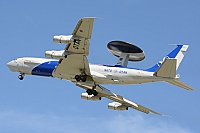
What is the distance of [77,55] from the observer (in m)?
67.1

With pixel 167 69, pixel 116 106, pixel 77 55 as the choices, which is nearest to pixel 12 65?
pixel 77 55

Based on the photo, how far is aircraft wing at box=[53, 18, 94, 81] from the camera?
60812 mm

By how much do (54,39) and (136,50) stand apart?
42.2 feet

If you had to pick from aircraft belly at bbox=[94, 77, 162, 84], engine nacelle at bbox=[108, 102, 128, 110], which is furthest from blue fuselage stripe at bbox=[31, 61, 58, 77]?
engine nacelle at bbox=[108, 102, 128, 110]

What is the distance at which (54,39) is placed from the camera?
2611 inches

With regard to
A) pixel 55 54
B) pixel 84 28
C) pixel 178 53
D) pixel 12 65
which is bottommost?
pixel 12 65

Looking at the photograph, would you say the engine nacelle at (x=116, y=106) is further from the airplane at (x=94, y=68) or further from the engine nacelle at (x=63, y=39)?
the engine nacelle at (x=63, y=39)

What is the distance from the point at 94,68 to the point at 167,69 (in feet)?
34.9

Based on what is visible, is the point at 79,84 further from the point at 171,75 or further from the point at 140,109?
the point at 171,75

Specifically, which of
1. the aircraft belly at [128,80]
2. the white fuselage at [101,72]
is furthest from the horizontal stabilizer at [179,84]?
the aircraft belly at [128,80]

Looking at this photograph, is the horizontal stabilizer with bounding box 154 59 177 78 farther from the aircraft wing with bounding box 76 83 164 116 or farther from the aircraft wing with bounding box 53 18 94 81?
the aircraft wing with bounding box 76 83 164 116

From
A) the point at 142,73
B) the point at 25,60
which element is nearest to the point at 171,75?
the point at 142,73

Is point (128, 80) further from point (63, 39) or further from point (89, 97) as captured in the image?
point (63, 39)

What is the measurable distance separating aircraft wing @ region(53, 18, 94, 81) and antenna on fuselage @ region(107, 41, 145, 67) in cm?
549
